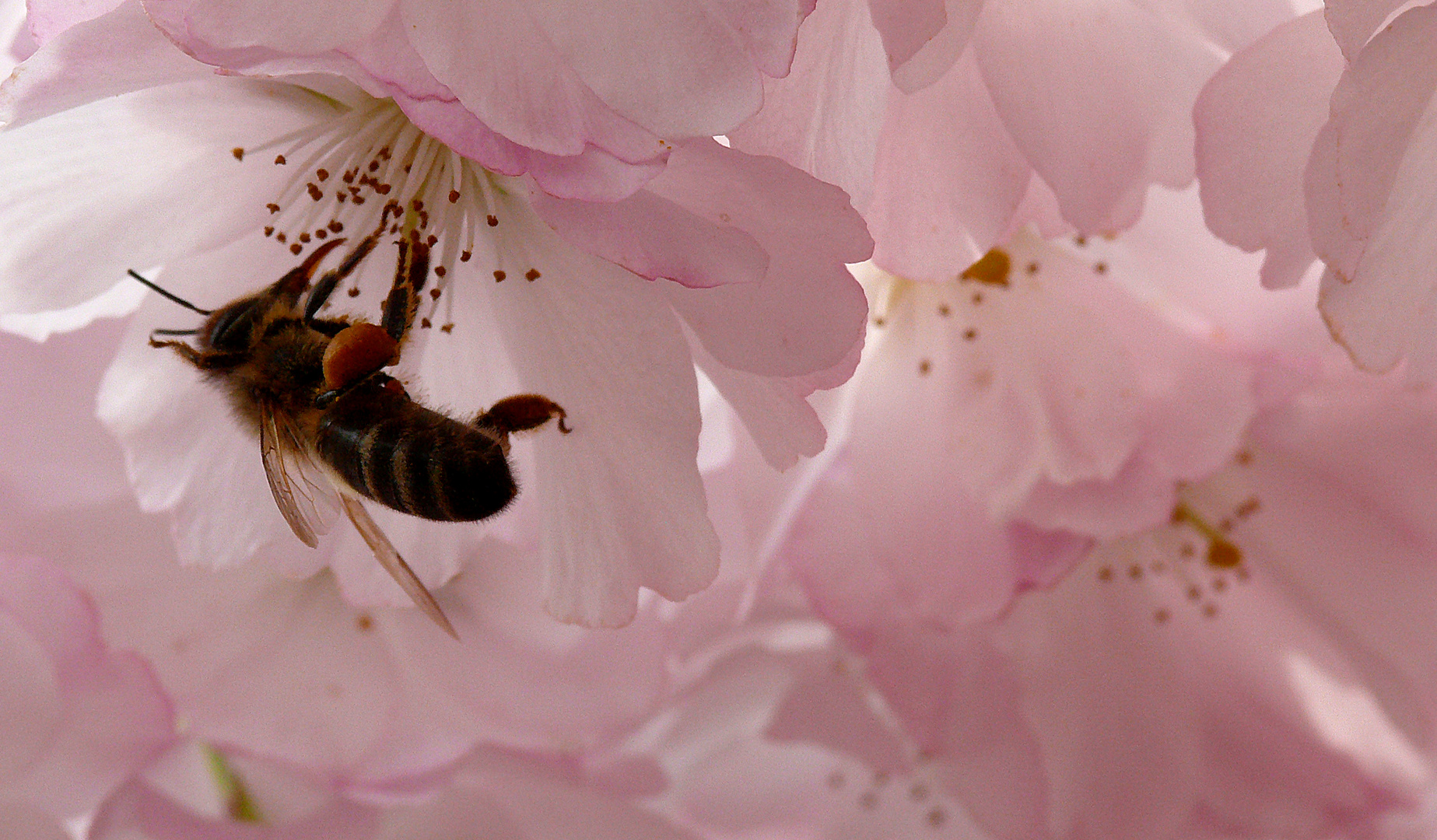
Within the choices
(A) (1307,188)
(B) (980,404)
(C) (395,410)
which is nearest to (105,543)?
(C) (395,410)

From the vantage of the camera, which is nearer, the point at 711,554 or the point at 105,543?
the point at 711,554

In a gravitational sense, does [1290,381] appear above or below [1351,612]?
above

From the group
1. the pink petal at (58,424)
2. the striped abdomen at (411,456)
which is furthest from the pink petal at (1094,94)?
the pink petal at (58,424)

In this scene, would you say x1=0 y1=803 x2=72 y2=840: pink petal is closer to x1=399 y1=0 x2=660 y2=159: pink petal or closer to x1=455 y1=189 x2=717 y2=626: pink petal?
x1=455 y1=189 x2=717 y2=626: pink petal

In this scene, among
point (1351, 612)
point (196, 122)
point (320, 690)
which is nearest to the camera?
point (196, 122)

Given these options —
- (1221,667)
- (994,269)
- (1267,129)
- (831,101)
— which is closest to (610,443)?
(831,101)

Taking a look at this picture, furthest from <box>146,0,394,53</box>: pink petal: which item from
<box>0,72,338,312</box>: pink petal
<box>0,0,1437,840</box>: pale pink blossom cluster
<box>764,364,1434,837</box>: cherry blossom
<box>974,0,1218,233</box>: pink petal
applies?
<box>764,364,1434,837</box>: cherry blossom

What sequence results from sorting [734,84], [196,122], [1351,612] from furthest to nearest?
[1351,612] < [196,122] < [734,84]

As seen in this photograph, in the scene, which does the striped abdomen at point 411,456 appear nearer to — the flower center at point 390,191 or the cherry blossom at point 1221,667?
the flower center at point 390,191

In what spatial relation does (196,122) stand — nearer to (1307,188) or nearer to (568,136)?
(568,136)
